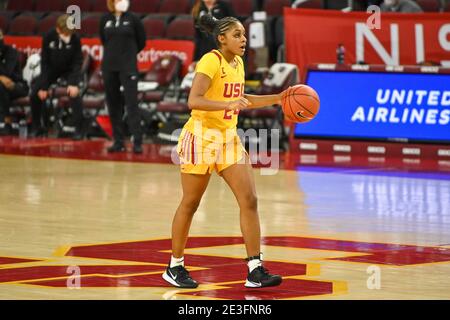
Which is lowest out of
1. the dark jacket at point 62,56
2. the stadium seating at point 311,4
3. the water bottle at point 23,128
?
the water bottle at point 23,128

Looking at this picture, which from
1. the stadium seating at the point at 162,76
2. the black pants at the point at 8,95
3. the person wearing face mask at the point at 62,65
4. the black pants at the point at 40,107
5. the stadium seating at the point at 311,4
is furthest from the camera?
the black pants at the point at 8,95

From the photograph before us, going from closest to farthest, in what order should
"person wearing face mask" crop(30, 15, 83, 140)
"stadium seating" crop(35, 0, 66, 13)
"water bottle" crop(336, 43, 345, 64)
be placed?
"water bottle" crop(336, 43, 345, 64) < "person wearing face mask" crop(30, 15, 83, 140) < "stadium seating" crop(35, 0, 66, 13)

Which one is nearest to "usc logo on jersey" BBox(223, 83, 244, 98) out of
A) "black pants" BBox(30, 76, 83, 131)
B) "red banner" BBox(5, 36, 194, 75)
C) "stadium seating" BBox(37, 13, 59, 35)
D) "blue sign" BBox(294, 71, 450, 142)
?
"blue sign" BBox(294, 71, 450, 142)

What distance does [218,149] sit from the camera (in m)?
8.66

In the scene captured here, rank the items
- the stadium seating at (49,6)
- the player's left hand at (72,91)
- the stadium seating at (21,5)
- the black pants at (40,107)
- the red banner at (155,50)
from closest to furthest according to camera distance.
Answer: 1. the player's left hand at (72,91)
2. the black pants at (40,107)
3. the red banner at (155,50)
4. the stadium seating at (49,6)
5. the stadium seating at (21,5)

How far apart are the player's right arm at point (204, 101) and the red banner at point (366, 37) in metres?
10.8

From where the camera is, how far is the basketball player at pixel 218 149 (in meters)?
8.53

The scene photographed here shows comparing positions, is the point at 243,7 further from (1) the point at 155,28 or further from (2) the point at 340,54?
(2) the point at 340,54

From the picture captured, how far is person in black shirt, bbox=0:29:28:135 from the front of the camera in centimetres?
2161

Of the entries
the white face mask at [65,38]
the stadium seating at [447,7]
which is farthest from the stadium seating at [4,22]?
the stadium seating at [447,7]

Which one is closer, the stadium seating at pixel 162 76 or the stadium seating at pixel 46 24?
the stadium seating at pixel 162 76

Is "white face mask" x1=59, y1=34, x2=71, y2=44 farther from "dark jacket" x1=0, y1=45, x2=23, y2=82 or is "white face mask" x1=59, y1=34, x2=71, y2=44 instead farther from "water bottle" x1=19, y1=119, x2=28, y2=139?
"water bottle" x1=19, y1=119, x2=28, y2=139

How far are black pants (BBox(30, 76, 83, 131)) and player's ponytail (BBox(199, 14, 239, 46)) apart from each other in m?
11.6

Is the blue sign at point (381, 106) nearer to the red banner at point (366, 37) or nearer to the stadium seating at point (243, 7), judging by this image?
the red banner at point (366, 37)
